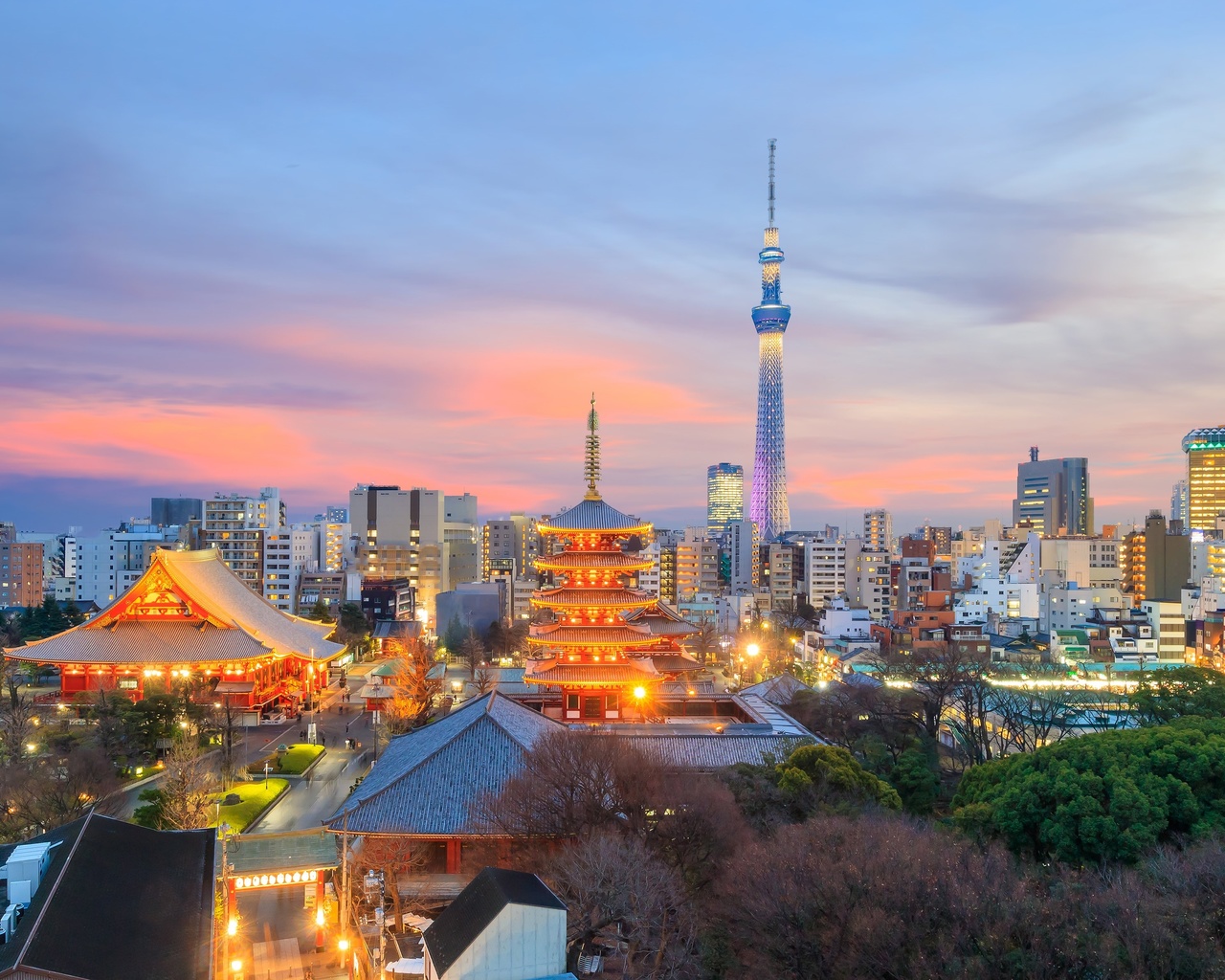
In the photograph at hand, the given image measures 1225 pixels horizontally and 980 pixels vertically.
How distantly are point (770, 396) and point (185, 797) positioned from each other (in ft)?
331

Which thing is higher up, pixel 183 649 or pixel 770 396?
pixel 770 396

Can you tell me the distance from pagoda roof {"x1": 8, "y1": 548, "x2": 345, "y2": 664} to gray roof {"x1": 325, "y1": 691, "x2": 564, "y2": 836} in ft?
69.1

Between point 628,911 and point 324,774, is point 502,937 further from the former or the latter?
point 324,774

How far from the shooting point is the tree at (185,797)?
23109 millimetres

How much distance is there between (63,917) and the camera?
14.4m

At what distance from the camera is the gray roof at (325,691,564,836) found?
20.8m

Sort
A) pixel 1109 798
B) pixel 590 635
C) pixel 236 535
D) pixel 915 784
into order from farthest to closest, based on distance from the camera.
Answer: pixel 236 535 < pixel 590 635 < pixel 915 784 < pixel 1109 798

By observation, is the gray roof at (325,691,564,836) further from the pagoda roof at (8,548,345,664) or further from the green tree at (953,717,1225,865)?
the pagoda roof at (8,548,345,664)

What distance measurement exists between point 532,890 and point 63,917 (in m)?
6.85

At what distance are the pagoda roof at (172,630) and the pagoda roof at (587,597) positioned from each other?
1388cm

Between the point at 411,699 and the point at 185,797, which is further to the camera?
the point at 411,699

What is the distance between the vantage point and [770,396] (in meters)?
118

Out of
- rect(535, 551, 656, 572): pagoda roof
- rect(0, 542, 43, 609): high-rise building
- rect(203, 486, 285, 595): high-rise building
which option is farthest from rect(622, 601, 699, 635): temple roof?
rect(0, 542, 43, 609): high-rise building

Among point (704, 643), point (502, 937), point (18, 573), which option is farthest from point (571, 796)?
point (18, 573)
